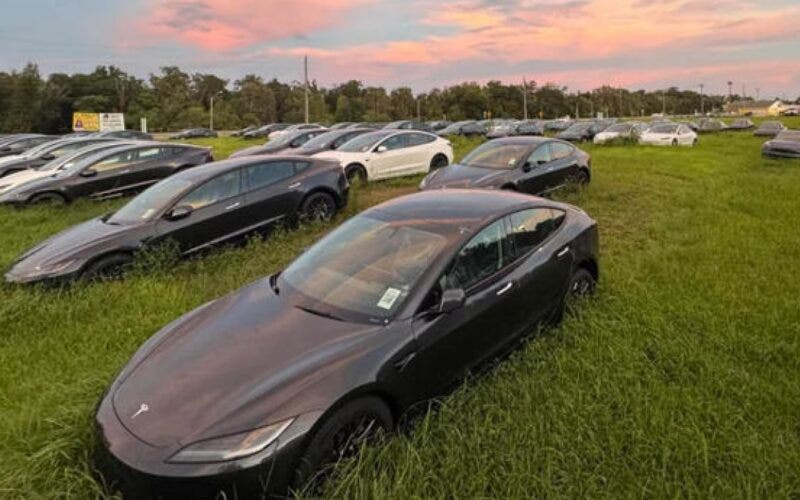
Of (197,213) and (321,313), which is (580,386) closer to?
(321,313)

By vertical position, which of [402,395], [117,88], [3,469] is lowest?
[3,469]

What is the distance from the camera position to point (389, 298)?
12.5 ft

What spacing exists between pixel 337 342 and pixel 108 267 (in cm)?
447

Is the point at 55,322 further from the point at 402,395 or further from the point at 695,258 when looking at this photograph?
the point at 695,258

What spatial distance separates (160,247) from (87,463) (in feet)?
13.6

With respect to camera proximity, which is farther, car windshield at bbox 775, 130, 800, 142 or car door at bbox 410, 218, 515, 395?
car windshield at bbox 775, 130, 800, 142

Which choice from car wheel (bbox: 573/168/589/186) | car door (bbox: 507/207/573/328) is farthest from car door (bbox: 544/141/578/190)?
car door (bbox: 507/207/573/328)

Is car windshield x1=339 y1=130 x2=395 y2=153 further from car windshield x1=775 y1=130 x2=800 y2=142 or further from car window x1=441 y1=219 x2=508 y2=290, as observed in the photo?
car windshield x1=775 y1=130 x2=800 y2=142

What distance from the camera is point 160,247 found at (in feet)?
23.3

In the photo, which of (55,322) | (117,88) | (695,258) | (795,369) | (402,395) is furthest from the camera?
(117,88)

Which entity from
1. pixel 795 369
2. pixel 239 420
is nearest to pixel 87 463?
pixel 239 420

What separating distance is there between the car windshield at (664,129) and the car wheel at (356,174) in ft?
59.9

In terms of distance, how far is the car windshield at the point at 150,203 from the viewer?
7305 millimetres

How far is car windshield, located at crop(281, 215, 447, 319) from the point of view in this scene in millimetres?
3859
